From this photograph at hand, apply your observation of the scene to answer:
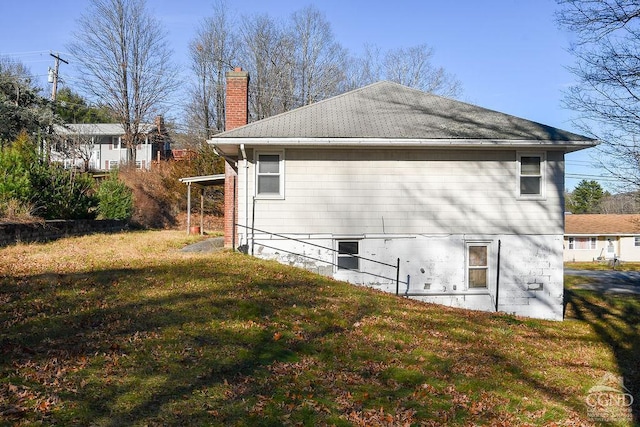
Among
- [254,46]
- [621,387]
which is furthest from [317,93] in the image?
[621,387]

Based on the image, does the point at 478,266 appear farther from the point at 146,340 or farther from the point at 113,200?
the point at 113,200

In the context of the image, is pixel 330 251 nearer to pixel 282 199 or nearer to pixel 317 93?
pixel 282 199

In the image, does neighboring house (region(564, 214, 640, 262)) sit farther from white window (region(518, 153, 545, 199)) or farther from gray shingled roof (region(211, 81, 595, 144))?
white window (region(518, 153, 545, 199))

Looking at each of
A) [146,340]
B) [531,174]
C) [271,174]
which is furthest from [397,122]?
[146,340]

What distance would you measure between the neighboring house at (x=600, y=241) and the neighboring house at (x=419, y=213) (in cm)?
3397

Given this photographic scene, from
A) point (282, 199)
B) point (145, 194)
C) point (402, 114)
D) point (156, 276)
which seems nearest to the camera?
point (156, 276)

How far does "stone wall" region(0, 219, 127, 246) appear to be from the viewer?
47.4ft

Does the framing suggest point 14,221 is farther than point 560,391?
Yes

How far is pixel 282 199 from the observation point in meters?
14.5

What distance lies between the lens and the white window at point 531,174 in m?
14.8

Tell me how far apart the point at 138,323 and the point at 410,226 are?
8.67 metres

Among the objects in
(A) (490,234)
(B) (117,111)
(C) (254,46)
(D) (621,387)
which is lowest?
(D) (621,387)

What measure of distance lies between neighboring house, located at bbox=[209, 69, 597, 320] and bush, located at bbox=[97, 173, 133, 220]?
12.5m

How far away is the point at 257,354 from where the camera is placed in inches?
283
